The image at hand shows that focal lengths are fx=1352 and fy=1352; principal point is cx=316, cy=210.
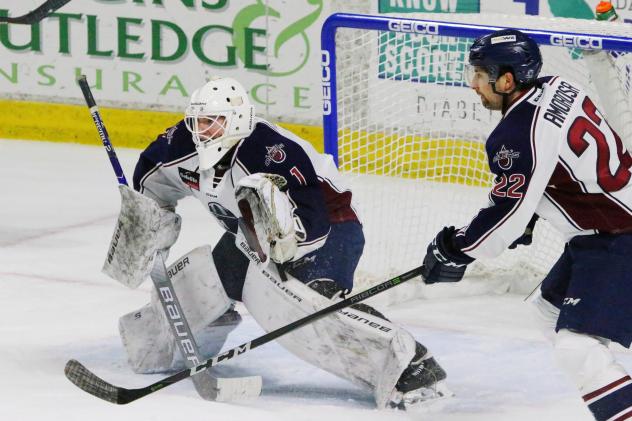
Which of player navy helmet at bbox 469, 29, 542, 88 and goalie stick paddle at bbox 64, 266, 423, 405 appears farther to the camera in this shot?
goalie stick paddle at bbox 64, 266, 423, 405

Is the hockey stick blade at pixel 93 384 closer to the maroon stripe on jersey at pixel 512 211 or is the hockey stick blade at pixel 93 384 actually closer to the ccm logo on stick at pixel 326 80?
the maroon stripe on jersey at pixel 512 211

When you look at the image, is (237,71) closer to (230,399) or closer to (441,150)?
(441,150)

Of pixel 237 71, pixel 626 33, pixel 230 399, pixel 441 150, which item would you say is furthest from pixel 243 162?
pixel 237 71

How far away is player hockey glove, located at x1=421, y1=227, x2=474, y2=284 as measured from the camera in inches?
126

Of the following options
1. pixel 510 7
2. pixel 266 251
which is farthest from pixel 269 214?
pixel 510 7

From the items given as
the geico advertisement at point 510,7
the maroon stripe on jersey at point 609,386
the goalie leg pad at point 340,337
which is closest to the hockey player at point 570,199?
the maroon stripe on jersey at point 609,386

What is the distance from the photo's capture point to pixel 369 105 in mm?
5105

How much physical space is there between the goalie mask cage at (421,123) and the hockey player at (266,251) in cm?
84

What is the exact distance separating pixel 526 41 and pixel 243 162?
85cm

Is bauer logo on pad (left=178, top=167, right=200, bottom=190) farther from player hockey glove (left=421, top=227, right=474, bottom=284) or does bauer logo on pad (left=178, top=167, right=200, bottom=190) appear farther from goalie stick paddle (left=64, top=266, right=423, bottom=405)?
player hockey glove (left=421, top=227, right=474, bottom=284)

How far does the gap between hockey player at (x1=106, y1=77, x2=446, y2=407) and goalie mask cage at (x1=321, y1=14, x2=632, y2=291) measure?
84 cm

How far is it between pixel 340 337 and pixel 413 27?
49.2 inches

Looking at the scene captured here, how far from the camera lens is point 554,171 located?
9.80 ft

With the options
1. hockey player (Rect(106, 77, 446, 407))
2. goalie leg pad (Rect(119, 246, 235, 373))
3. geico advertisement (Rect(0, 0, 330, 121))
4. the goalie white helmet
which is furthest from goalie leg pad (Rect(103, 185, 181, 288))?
geico advertisement (Rect(0, 0, 330, 121))
